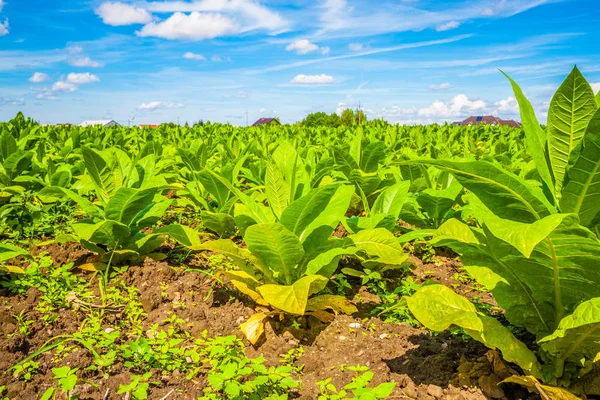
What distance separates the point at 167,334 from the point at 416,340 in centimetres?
146

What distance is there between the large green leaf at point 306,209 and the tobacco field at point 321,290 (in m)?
0.01

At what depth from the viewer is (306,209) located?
9.02 ft

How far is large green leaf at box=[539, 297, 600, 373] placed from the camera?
1610 millimetres

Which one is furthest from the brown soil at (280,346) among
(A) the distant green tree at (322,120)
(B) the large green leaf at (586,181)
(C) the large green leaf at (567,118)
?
(A) the distant green tree at (322,120)

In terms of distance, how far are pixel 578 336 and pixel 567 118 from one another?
85cm

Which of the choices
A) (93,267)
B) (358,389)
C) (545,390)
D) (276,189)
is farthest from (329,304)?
(93,267)

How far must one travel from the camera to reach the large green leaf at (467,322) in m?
1.84

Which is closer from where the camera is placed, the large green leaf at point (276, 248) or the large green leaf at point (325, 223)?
the large green leaf at point (276, 248)

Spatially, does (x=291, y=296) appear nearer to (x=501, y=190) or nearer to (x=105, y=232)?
(x=501, y=190)

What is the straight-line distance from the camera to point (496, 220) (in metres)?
1.66

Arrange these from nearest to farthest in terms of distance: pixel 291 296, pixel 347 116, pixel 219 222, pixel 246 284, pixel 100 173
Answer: pixel 291 296 < pixel 246 284 < pixel 100 173 < pixel 219 222 < pixel 347 116

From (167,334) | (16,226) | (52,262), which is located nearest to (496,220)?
(167,334)

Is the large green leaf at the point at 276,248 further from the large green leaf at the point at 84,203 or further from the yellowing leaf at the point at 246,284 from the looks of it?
the large green leaf at the point at 84,203

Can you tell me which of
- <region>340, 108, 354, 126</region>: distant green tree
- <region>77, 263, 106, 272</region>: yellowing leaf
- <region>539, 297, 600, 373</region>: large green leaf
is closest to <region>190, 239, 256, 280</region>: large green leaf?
<region>77, 263, 106, 272</region>: yellowing leaf
